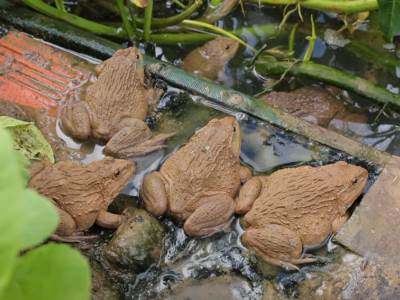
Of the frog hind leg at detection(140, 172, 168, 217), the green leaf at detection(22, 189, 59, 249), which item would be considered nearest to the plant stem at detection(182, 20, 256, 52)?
the frog hind leg at detection(140, 172, 168, 217)

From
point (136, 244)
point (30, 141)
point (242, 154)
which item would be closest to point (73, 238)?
point (136, 244)

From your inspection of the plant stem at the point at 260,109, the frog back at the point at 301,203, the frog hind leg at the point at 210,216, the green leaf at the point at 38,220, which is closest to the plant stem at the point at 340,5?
the plant stem at the point at 260,109

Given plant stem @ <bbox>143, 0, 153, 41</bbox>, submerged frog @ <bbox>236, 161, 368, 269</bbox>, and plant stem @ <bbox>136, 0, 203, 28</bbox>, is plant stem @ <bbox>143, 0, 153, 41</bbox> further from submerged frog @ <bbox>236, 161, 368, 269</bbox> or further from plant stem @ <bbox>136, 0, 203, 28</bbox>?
submerged frog @ <bbox>236, 161, 368, 269</bbox>

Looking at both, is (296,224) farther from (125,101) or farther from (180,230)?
(125,101)

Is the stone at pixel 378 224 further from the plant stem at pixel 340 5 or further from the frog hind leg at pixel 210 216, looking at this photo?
the plant stem at pixel 340 5

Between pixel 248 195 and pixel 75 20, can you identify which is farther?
pixel 75 20

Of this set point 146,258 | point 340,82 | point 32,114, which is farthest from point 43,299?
point 340,82

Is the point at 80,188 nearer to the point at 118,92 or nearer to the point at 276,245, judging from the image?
the point at 118,92
